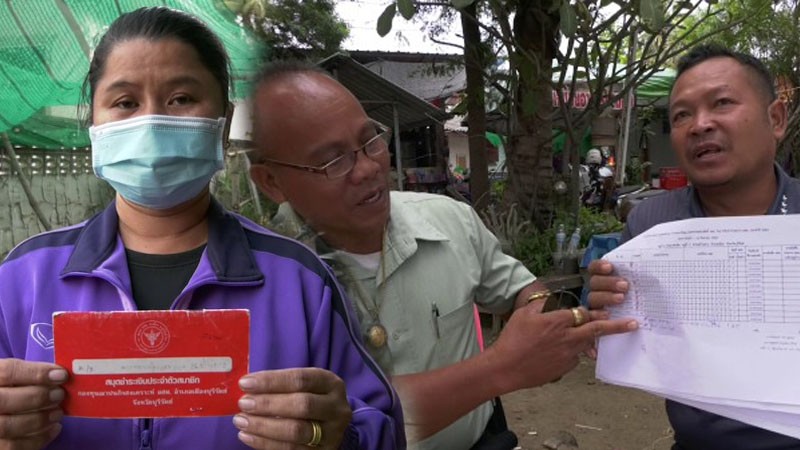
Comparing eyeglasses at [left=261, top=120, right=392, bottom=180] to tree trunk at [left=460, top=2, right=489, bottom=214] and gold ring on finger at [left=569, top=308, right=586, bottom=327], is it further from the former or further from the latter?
tree trunk at [left=460, top=2, right=489, bottom=214]

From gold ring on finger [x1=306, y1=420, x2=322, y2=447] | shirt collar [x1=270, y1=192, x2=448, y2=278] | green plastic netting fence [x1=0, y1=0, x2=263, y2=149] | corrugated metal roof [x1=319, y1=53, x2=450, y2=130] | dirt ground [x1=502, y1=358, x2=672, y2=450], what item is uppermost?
green plastic netting fence [x1=0, y1=0, x2=263, y2=149]

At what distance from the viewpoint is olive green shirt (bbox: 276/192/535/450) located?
119 cm

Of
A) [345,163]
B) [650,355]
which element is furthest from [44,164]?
[650,355]

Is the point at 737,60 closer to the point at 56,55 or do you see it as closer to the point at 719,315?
the point at 719,315

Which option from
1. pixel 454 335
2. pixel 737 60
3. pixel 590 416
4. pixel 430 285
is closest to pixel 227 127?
pixel 430 285

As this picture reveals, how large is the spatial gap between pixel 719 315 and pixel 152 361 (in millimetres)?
1024

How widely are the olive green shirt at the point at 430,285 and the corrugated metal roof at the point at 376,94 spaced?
7.6 inches

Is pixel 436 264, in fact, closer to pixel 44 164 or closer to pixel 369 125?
pixel 369 125

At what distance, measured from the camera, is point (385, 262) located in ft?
3.93

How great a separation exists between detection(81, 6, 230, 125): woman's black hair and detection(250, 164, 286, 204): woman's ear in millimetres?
148

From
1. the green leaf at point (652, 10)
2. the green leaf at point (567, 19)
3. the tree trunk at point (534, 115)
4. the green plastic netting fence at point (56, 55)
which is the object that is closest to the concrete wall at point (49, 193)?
the green plastic netting fence at point (56, 55)

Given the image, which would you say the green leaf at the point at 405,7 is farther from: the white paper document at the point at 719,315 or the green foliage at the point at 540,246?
the green foliage at the point at 540,246

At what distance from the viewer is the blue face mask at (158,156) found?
1.02 m

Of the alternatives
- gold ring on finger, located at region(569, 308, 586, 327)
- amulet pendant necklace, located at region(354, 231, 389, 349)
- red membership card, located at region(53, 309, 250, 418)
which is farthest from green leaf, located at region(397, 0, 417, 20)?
red membership card, located at region(53, 309, 250, 418)
